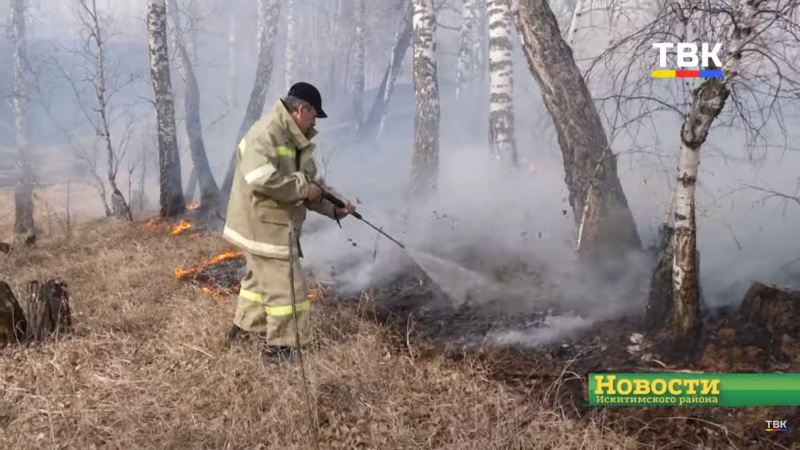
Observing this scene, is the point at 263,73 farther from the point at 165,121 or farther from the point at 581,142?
the point at 581,142

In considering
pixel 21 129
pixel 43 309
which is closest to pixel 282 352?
pixel 43 309

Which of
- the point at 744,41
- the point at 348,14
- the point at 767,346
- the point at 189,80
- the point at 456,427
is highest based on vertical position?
the point at 348,14

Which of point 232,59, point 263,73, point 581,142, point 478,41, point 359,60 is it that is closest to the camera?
point 581,142

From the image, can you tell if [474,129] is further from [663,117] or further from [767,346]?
[767,346]

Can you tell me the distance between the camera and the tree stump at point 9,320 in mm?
4109

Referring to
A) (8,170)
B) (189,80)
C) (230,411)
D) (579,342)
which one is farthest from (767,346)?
(8,170)

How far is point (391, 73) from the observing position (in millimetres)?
17375

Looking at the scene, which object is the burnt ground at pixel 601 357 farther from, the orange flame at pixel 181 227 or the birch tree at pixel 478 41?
the birch tree at pixel 478 41

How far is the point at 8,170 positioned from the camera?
19.5m

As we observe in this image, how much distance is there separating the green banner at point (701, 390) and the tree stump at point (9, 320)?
411 cm

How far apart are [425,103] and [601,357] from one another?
253 inches

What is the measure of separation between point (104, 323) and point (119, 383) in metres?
1.17

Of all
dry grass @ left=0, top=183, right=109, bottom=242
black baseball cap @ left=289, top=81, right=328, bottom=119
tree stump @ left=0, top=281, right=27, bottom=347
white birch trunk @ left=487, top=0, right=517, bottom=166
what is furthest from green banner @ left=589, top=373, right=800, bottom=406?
dry grass @ left=0, top=183, right=109, bottom=242

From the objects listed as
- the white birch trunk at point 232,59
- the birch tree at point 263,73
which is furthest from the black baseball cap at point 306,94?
the white birch trunk at point 232,59
